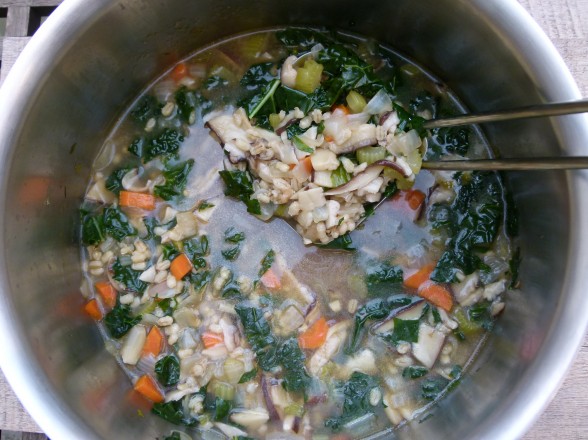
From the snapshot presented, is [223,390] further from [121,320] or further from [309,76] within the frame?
[309,76]

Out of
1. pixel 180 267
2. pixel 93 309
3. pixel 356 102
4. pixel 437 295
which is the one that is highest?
pixel 356 102

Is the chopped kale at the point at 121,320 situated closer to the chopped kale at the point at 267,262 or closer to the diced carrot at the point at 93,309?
the diced carrot at the point at 93,309

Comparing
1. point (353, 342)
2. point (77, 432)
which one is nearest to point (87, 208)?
point (77, 432)

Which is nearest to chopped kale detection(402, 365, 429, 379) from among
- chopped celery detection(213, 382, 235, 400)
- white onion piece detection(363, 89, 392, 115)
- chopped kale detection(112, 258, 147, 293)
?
chopped celery detection(213, 382, 235, 400)

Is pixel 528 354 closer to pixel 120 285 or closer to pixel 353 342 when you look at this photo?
pixel 353 342

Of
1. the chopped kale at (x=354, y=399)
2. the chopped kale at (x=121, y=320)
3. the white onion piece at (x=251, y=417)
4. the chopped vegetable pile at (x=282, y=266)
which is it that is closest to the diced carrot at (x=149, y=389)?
the chopped vegetable pile at (x=282, y=266)

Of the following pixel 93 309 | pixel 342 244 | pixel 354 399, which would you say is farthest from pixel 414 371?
pixel 93 309
